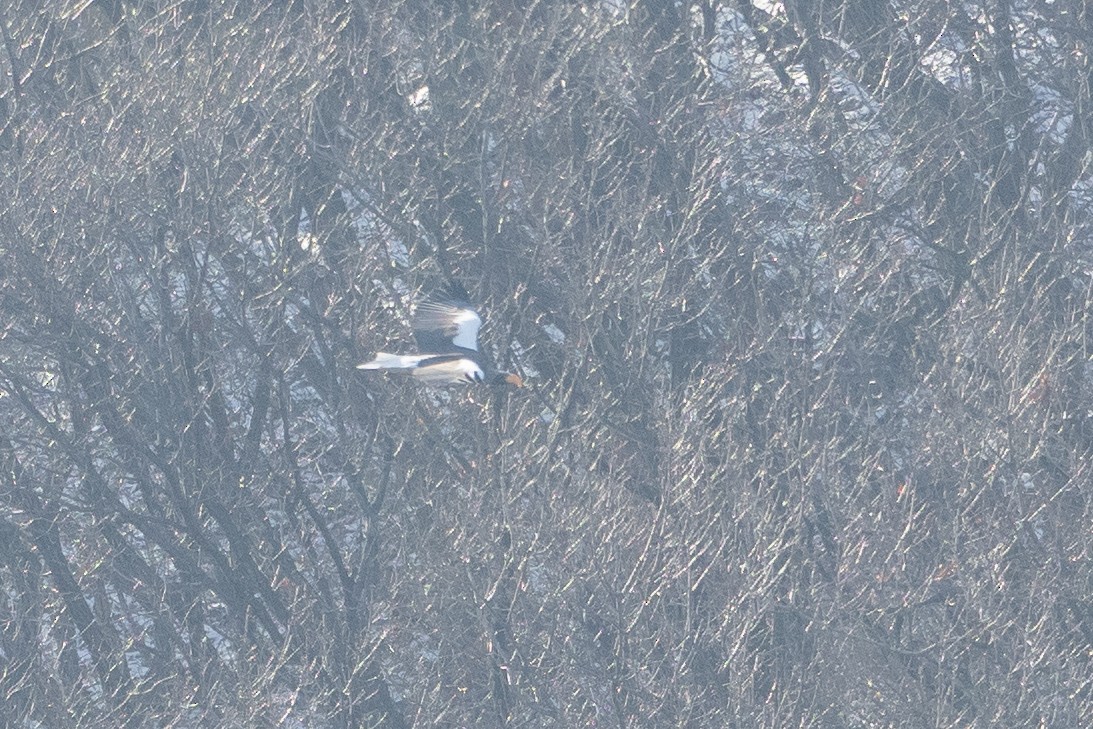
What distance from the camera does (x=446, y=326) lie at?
12195 mm

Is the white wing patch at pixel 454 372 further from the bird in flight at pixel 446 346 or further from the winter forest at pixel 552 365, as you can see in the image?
the winter forest at pixel 552 365

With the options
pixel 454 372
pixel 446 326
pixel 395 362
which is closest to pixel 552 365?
pixel 395 362

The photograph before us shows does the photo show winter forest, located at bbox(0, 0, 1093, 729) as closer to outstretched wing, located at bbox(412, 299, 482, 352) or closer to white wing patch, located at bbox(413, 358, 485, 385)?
white wing patch, located at bbox(413, 358, 485, 385)

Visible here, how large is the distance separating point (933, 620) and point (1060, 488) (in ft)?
4.80

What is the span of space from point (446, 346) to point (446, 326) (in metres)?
0.12

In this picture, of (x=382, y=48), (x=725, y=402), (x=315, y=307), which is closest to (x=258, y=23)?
(x=382, y=48)

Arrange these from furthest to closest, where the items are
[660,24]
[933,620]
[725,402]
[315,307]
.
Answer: [660,24]
[315,307]
[725,402]
[933,620]

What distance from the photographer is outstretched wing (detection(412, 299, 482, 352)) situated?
12.1 m

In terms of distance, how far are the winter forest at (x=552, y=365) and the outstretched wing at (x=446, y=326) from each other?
7.62ft

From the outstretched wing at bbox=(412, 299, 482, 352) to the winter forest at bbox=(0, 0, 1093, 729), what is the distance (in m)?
2.32

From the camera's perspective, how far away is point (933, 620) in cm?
1534

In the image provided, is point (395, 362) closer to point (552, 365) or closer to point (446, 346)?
point (446, 346)

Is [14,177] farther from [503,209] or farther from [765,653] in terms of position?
[765,653]

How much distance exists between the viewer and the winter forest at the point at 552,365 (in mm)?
14570
